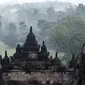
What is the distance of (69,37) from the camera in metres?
48.3

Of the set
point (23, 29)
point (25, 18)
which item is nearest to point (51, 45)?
point (23, 29)

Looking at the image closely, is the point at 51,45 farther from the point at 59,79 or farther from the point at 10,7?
the point at 10,7

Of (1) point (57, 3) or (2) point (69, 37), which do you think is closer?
(2) point (69, 37)

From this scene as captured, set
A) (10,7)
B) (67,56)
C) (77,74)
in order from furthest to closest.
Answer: (10,7) → (67,56) → (77,74)

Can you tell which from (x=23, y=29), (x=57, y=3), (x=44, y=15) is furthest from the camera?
(x=57, y=3)

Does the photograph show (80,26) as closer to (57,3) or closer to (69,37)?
(69,37)

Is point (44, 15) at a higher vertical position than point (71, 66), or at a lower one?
higher

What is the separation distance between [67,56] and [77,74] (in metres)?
31.1

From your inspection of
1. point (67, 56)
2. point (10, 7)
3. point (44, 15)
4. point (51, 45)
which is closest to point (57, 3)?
point (10, 7)

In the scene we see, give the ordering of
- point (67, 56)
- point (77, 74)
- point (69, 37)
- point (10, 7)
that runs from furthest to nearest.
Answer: point (10, 7), point (69, 37), point (67, 56), point (77, 74)

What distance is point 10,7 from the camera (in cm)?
14225

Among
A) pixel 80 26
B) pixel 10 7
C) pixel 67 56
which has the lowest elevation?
pixel 67 56

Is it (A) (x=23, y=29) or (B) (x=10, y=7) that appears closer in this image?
(A) (x=23, y=29)

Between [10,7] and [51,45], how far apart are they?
8780 cm
